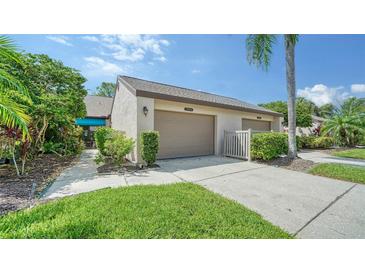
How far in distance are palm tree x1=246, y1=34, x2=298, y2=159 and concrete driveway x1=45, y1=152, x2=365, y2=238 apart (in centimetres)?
238

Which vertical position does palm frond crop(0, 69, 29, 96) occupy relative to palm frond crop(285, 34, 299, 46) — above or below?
below

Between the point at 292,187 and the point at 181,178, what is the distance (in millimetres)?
3138

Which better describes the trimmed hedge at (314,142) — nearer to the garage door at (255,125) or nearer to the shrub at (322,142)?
the shrub at (322,142)

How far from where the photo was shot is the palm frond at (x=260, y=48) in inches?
317

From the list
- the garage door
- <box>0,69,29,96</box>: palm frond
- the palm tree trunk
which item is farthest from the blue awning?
the palm tree trunk

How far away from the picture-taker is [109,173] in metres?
6.04

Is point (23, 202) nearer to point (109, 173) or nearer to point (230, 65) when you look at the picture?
point (109, 173)

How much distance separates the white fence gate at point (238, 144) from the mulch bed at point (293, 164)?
1.16 m

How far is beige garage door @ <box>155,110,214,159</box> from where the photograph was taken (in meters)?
8.57

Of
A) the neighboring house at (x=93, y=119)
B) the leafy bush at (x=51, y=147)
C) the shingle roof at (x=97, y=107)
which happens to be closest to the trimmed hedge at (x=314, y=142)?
the leafy bush at (x=51, y=147)

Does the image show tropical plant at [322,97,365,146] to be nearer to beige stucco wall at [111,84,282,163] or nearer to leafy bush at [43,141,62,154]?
beige stucco wall at [111,84,282,163]

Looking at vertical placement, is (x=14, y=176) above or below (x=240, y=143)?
below

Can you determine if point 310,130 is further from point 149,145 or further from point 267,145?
point 149,145
